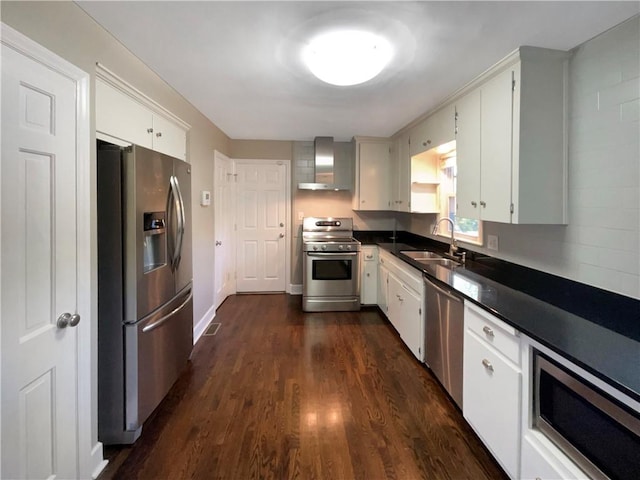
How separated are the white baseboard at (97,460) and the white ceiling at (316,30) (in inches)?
88.7

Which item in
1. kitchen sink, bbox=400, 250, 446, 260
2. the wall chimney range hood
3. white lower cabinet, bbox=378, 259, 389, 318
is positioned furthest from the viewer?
the wall chimney range hood

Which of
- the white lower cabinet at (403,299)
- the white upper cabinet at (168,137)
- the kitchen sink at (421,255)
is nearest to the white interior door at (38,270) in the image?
the white upper cabinet at (168,137)

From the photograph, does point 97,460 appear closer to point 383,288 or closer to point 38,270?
point 38,270

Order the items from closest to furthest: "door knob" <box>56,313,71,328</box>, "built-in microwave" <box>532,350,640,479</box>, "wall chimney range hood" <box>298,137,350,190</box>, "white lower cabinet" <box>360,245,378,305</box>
A: 1. "built-in microwave" <box>532,350,640,479</box>
2. "door knob" <box>56,313,71,328</box>
3. "white lower cabinet" <box>360,245,378,305</box>
4. "wall chimney range hood" <box>298,137,350,190</box>

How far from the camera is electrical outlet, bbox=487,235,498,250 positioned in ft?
8.03

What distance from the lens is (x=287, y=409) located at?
6.81ft

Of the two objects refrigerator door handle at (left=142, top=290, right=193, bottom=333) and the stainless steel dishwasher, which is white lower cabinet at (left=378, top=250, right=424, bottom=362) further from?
refrigerator door handle at (left=142, top=290, right=193, bottom=333)

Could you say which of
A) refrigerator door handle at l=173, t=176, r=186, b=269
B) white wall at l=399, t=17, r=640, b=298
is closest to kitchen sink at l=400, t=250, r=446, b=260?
white wall at l=399, t=17, r=640, b=298

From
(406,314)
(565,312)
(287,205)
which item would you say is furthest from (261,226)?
(565,312)

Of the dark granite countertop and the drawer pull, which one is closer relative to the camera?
the dark granite countertop

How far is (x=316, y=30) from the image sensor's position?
1.66m

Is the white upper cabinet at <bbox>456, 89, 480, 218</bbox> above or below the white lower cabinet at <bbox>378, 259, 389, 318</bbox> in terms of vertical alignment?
above

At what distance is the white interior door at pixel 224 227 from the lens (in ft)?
13.1

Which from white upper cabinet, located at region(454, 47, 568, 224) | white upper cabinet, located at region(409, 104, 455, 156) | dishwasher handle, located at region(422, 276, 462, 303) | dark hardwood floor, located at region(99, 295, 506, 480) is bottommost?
dark hardwood floor, located at region(99, 295, 506, 480)
